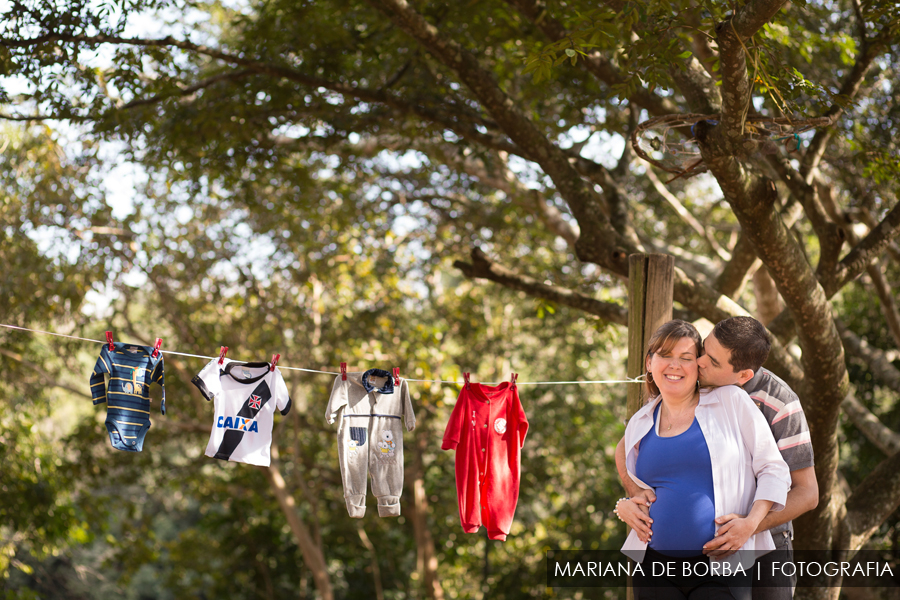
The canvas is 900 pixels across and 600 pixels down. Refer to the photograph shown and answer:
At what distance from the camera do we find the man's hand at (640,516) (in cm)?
229

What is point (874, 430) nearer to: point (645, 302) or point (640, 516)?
point (645, 302)

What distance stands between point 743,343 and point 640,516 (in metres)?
0.69

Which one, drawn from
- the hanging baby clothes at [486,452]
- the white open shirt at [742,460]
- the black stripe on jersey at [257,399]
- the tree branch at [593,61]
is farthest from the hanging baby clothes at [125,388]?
the tree branch at [593,61]

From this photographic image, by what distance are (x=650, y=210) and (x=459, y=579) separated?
619cm

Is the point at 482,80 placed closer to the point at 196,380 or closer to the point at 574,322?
the point at 196,380

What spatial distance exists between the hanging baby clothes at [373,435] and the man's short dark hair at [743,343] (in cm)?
204

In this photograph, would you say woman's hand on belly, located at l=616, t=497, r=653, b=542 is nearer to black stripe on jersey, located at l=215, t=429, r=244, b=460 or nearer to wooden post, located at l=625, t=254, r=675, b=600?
wooden post, located at l=625, t=254, r=675, b=600

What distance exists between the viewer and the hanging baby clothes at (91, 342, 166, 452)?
3541 millimetres

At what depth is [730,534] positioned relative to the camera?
2.12m

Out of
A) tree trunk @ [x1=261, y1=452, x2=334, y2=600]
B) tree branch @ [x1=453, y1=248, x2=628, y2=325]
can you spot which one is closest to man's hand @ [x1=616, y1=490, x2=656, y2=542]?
tree branch @ [x1=453, y1=248, x2=628, y2=325]

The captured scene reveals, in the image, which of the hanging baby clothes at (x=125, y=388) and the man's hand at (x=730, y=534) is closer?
the man's hand at (x=730, y=534)

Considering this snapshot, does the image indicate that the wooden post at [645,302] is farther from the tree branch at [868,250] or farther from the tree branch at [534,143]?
the tree branch at [868,250]

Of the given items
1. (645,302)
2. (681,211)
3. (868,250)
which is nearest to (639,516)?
(645,302)

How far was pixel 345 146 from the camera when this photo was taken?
21.5 ft
